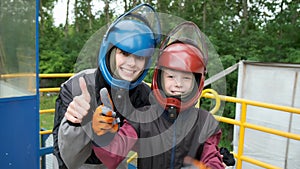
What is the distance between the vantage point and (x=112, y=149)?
1015 millimetres

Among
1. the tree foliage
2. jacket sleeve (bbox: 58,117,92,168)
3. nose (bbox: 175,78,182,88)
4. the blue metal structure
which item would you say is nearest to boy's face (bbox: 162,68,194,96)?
nose (bbox: 175,78,182,88)

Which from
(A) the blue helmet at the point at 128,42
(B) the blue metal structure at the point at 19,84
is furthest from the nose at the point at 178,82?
(B) the blue metal structure at the point at 19,84

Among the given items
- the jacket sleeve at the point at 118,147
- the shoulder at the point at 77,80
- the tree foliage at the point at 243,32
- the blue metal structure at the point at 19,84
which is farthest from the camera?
the tree foliage at the point at 243,32

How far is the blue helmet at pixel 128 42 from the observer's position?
1058 mm

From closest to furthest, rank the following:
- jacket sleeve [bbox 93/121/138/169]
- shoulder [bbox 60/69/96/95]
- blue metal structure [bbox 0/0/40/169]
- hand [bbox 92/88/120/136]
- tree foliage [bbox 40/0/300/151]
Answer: hand [bbox 92/88/120/136] < jacket sleeve [bbox 93/121/138/169] < shoulder [bbox 60/69/96/95] < blue metal structure [bbox 0/0/40/169] < tree foliage [bbox 40/0/300/151]

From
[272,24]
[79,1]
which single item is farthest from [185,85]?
[79,1]

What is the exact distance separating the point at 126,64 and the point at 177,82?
8.4 inches

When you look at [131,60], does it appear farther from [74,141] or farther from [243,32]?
[243,32]

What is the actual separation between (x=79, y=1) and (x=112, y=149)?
47.5ft

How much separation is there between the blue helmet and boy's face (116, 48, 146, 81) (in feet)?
0.05

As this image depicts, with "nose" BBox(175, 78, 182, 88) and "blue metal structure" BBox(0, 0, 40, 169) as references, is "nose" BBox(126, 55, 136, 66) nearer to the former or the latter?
"nose" BBox(175, 78, 182, 88)

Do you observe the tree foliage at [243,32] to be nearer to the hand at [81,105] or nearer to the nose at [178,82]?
the nose at [178,82]

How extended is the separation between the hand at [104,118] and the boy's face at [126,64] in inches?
5.7

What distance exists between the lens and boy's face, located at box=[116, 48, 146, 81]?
1.06 m
